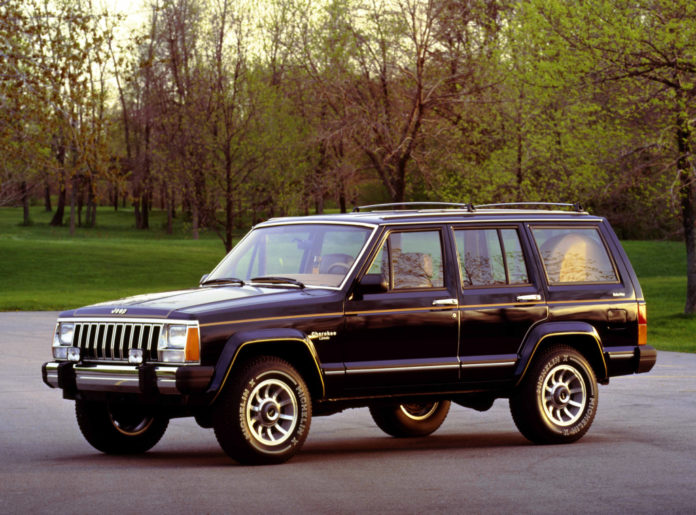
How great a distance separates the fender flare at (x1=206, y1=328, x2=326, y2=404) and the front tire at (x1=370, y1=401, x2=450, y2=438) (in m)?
2.44

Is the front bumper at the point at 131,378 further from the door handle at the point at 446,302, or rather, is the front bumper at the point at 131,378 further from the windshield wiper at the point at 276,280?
the door handle at the point at 446,302

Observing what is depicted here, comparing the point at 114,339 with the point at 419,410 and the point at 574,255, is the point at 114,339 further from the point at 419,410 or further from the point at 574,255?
A: the point at 574,255

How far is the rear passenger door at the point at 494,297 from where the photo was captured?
10.3 m

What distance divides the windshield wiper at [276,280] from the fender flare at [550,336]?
2.05 m

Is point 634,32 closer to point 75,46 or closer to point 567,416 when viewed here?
point 75,46

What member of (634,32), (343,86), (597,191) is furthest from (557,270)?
(343,86)

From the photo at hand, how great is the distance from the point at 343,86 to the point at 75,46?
34.0 feet

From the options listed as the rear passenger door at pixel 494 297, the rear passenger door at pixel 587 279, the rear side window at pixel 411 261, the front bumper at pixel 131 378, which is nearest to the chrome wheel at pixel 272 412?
the front bumper at pixel 131 378

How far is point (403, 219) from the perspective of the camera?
10.2m

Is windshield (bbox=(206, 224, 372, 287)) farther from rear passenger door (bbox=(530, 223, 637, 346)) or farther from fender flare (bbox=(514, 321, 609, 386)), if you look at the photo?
rear passenger door (bbox=(530, 223, 637, 346))

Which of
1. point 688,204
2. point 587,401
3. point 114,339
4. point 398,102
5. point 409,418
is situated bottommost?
point 409,418

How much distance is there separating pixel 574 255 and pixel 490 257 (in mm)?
994

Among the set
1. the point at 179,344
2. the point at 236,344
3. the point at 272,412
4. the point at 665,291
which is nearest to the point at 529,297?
the point at 272,412

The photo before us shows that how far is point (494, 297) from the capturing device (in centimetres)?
1046
